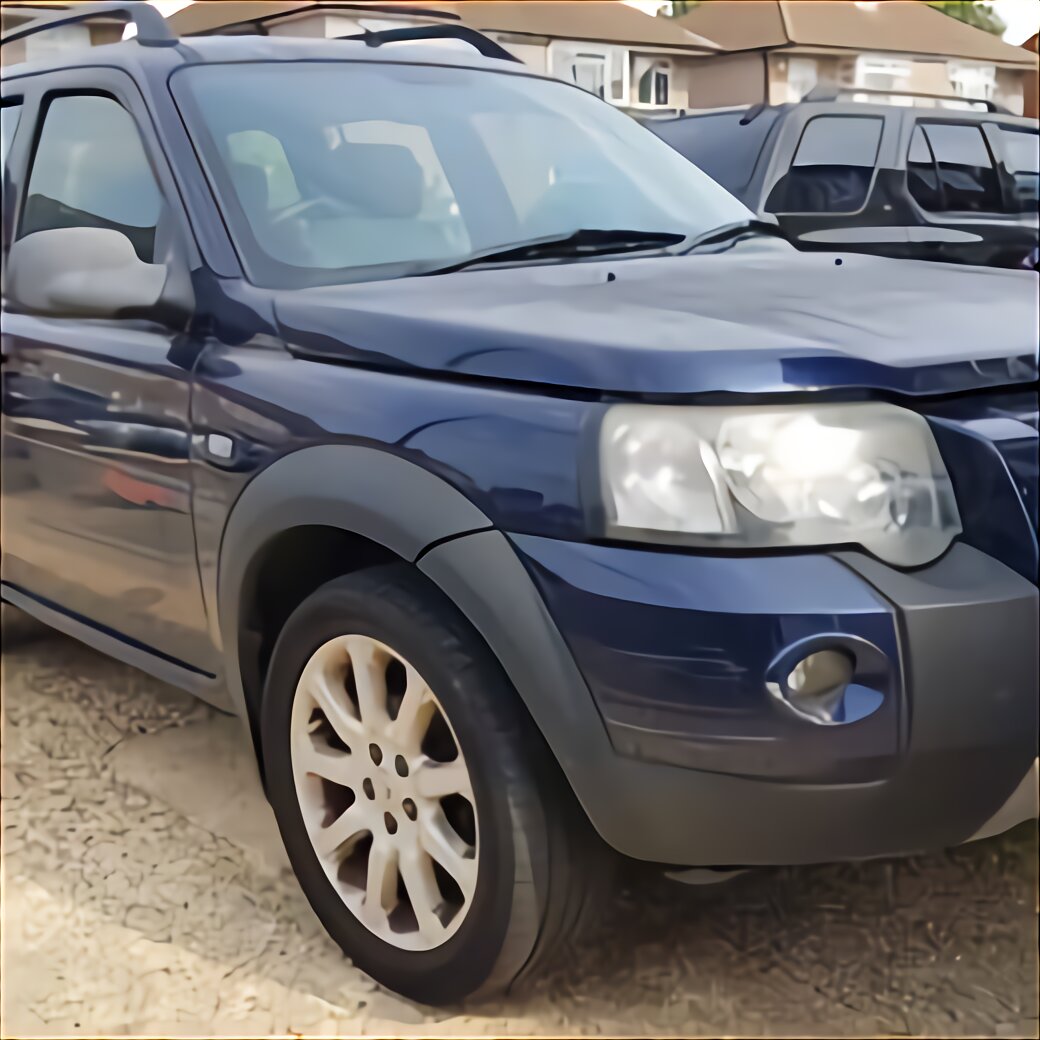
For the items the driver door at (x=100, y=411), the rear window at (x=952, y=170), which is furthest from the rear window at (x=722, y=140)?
the driver door at (x=100, y=411)

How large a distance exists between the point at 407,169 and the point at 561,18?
111 centimetres

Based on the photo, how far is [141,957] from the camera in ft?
7.50

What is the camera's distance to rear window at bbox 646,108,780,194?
129 inches

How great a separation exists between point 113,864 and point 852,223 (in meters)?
3.18

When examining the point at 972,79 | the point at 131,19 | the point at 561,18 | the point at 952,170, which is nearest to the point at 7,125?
the point at 131,19

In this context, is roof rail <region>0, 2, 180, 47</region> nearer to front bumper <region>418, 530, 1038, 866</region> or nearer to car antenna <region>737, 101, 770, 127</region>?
front bumper <region>418, 530, 1038, 866</region>

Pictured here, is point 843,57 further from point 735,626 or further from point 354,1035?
point 354,1035

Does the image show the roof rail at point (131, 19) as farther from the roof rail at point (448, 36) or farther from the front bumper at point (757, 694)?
the front bumper at point (757, 694)

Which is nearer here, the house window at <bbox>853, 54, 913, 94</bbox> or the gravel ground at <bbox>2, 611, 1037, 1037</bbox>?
the gravel ground at <bbox>2, 611, 1037, 1037</bbox>

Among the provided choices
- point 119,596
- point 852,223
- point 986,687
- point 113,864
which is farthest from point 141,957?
point 852,223

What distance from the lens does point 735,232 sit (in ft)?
9.00

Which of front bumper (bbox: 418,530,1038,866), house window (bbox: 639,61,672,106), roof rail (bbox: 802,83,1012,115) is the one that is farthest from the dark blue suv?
roof rail (bbox: 802,83,1012,115)

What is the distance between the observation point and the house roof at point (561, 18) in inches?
128

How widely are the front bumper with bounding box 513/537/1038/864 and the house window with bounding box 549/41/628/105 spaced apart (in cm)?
196
